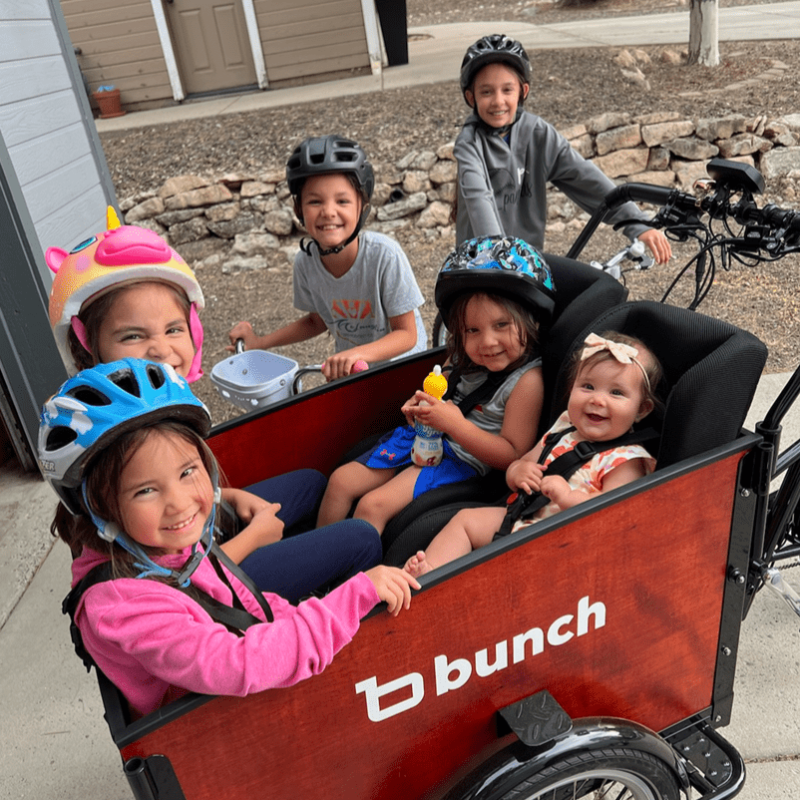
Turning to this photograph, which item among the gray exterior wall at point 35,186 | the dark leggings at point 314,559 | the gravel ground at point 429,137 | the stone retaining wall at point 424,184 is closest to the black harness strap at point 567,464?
the dark leggings at point 314,559

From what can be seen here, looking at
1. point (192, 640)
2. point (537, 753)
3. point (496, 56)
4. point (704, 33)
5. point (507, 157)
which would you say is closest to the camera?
point (192, 640)

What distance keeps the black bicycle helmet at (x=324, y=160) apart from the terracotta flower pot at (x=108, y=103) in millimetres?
8616

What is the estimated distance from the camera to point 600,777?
152 cm

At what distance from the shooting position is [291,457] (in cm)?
226

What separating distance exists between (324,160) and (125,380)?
48.0 inches

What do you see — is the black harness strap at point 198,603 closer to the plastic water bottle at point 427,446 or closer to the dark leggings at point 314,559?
the dark leggings at point 314,559

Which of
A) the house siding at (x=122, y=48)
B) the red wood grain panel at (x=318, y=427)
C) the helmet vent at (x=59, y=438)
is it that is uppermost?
the house siding at (x=122, y=48)

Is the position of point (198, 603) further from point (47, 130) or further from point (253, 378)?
point (47, 130)

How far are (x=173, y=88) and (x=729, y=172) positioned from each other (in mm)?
9495

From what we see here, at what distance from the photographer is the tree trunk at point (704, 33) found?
786cm

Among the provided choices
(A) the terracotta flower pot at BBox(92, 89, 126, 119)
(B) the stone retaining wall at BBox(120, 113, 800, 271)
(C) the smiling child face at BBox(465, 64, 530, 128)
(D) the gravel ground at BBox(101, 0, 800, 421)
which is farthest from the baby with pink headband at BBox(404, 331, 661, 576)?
(A) the terracotta flower pot at BBox(92, 89, 126, 119)

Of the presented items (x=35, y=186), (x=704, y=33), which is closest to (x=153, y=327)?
(x=35, y=186)

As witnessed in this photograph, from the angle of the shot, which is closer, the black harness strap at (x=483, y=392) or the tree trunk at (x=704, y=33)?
the black harness strap at (x=483, y=392)

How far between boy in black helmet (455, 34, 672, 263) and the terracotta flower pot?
8.10 m
